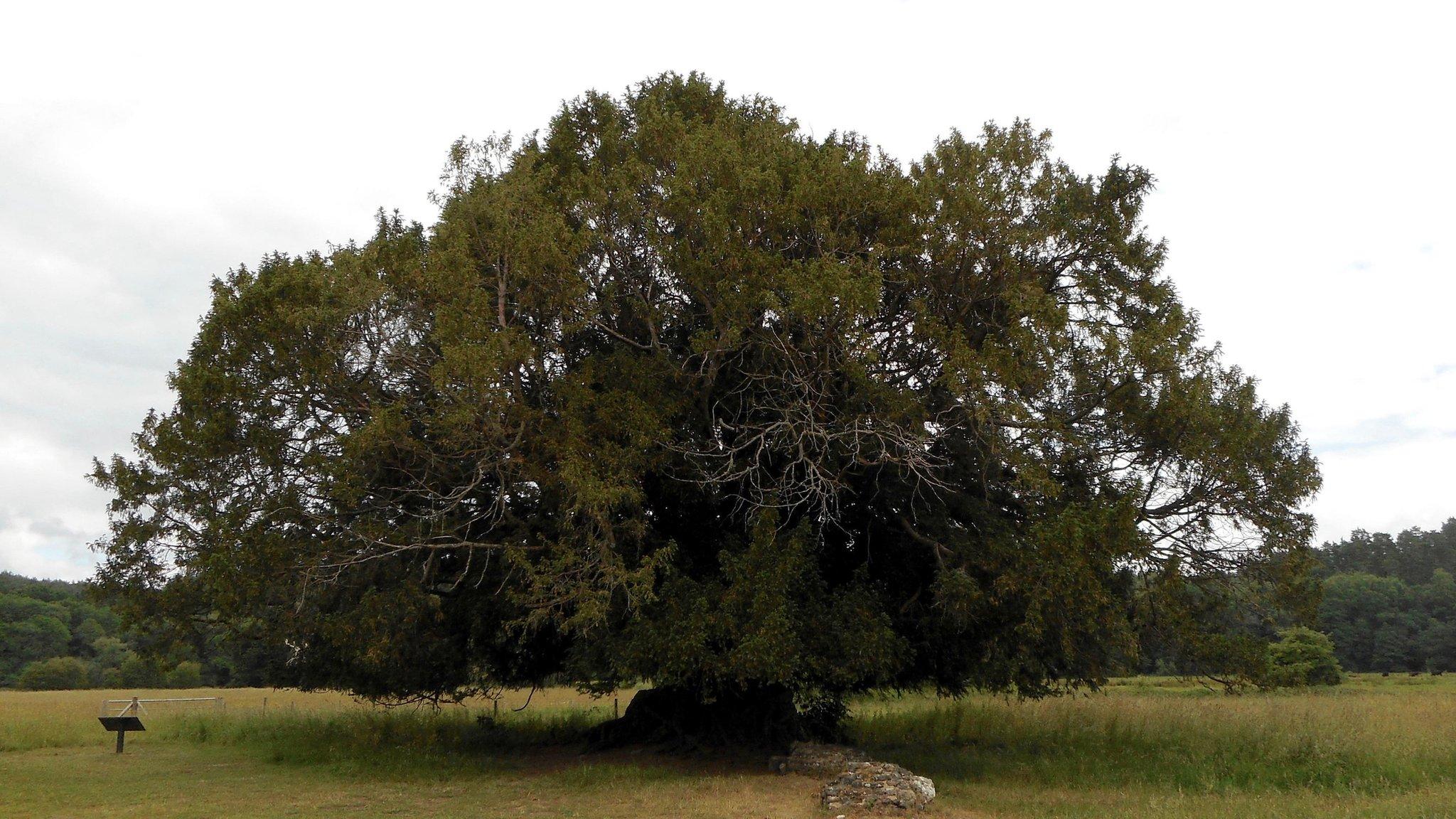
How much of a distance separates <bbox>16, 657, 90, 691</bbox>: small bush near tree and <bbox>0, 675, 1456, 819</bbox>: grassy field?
45.0m

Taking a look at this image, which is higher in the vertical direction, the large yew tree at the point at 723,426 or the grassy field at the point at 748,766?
the large yew tree at the point at 723,426

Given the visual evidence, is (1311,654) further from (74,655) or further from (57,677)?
(74,655)

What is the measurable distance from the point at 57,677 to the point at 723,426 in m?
66.4

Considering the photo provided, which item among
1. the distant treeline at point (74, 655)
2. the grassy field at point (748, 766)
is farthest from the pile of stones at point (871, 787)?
the distant treeline at point (74, 655)

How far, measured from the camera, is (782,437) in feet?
47.7

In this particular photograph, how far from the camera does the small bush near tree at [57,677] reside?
60000 millimetres

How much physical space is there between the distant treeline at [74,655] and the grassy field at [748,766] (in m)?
31.2

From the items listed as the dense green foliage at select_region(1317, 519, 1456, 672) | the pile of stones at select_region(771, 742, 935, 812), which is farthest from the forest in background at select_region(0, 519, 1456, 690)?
the pile of stones at select_region(771, 742, 935, 812)

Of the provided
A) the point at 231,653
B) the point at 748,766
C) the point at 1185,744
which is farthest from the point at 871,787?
the point at 231,653

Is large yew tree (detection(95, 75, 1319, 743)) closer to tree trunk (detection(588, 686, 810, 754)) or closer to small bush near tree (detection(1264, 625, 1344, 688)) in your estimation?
tree trunk (detection(588, 686, 810, 754))

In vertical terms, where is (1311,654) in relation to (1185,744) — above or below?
below

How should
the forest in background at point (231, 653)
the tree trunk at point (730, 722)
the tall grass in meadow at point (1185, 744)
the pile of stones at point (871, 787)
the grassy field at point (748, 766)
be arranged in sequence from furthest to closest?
the forest in background at point (231, 653) < the tree trunk at point (730, 722) < the tall grass in meadow at point (1185, 744) < the grassy field at point (748, 766) < the pile of stones at point (871, 787)

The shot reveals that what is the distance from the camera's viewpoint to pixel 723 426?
14.5m

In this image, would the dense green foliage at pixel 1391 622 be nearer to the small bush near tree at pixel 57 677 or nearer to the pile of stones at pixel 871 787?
the pile of stones at pixel 871 787
